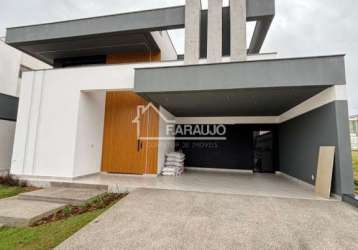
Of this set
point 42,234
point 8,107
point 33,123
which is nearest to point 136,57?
point 33,123

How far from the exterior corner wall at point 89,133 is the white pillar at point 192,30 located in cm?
349

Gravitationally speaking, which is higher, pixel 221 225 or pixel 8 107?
pixel 8 107

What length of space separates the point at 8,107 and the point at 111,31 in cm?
515

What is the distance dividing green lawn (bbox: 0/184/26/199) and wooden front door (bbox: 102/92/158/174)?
7.95ft

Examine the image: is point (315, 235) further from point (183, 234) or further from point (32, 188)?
point (32, 188)

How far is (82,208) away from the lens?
3.99 metres

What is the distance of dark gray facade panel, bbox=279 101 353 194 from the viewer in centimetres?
406

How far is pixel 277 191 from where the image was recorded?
194 inches

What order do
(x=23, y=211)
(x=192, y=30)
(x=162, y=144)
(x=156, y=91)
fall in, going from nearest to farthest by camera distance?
(x=23, y=211), (x=156, y=91), (x=192, y=30), (x=162, y=144)

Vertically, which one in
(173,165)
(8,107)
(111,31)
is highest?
(111,31)

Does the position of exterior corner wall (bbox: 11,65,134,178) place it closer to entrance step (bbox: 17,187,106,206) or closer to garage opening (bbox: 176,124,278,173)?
entrance step (bbox: 17,187,106,206)

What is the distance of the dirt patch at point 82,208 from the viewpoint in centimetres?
356

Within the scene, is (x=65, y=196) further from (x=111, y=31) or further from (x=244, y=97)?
(x=111, y=31)

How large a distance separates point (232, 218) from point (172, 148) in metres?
5.75
